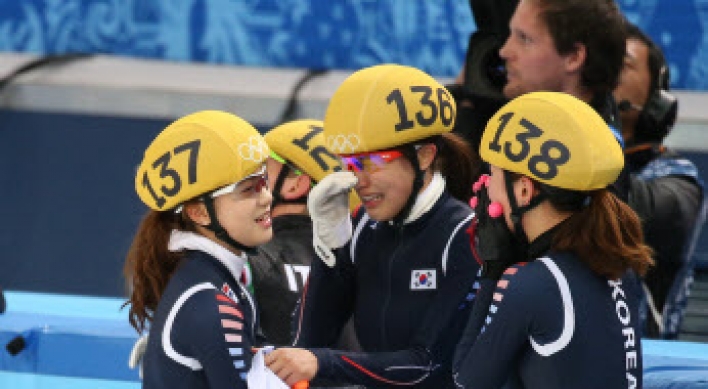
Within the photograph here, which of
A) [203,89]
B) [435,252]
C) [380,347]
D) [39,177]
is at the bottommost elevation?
[39,177]

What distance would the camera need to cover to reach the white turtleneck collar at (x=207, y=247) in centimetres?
329

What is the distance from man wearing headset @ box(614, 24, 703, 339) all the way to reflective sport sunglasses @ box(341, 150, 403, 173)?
1.52 meters

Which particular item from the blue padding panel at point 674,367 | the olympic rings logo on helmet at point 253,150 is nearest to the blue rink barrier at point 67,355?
the olympic rings logo on helmet at point 253,150

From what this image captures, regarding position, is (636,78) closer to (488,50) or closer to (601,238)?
(488,50)

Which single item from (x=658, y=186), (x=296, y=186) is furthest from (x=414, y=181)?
(x=658, y=186)

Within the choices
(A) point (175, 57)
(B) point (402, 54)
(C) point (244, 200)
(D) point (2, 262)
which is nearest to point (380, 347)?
(C) point (244, 200)

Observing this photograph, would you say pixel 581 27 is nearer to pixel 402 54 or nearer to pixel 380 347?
pixel 380 347

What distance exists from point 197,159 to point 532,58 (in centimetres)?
116

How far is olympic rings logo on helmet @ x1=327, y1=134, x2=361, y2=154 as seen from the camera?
330 centimetres

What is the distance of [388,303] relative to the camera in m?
3.38

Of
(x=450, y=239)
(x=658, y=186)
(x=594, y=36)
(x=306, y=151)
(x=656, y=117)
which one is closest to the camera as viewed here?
(x=450, y=239)

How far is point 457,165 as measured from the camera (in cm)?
354

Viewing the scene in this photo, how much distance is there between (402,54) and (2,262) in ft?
7.80

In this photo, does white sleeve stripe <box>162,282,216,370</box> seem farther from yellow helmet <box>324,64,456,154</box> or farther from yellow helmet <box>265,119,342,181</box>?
yellow helmet <box>265,119,342,181</box>
